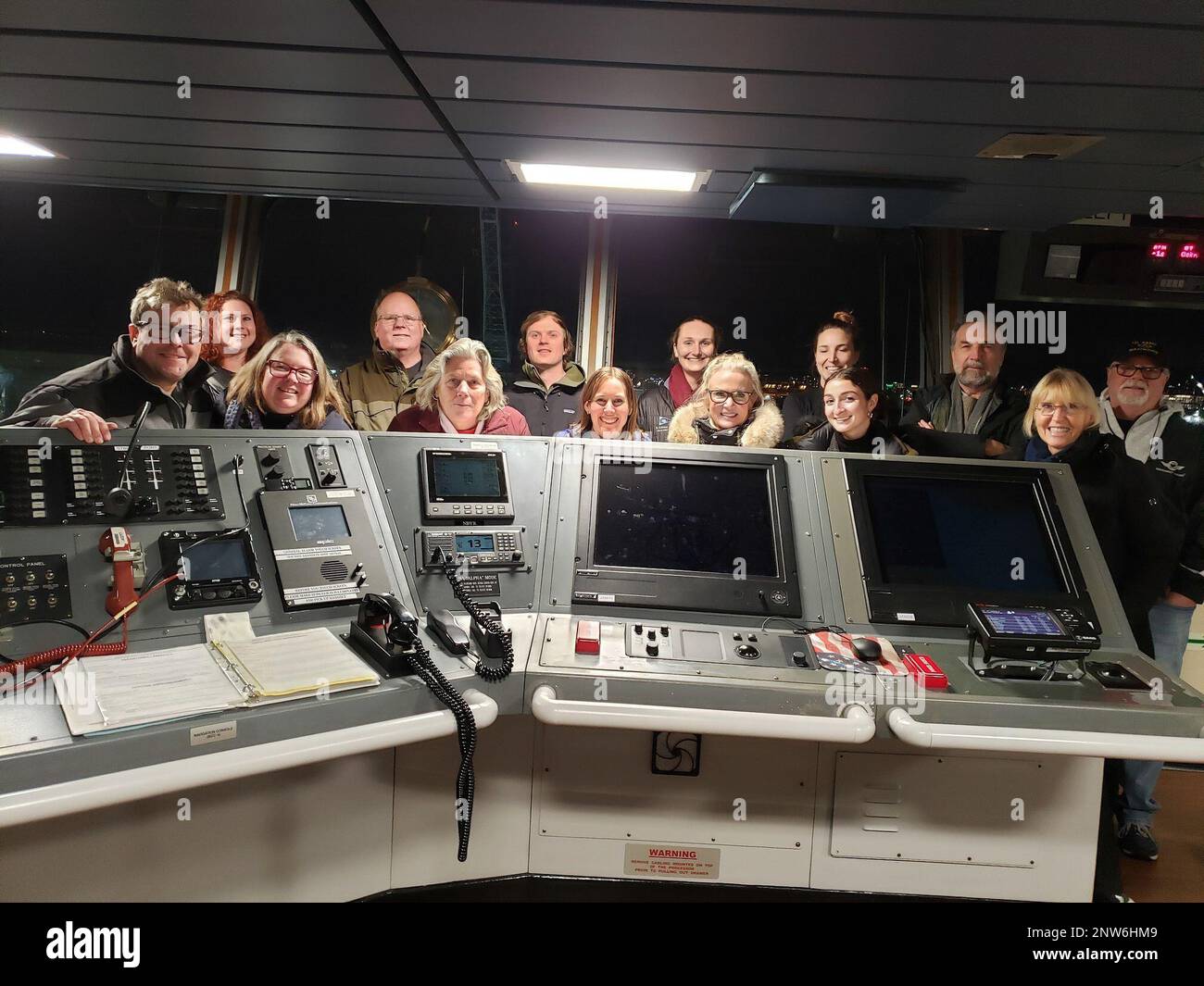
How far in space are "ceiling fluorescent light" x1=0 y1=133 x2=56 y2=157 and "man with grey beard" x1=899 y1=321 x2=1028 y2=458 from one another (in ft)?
11.6

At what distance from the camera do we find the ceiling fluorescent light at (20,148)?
252cm

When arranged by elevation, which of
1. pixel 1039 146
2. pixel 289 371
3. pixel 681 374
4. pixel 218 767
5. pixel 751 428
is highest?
pixel 1039 146

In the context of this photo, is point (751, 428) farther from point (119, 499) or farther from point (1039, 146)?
point (119, 499)

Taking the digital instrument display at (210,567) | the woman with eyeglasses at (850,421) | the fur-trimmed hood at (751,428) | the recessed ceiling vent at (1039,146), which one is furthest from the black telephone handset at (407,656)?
the recessed ceiling vent at (1039,146)

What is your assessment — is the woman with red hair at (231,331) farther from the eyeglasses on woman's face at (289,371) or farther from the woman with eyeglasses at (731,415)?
the woman with eyeglasses at (731,415)

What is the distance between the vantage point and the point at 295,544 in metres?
1.74

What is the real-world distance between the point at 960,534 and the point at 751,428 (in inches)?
37.0

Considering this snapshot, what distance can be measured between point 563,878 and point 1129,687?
148 cm

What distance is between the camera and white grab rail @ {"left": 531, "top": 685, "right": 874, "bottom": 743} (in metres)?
1.49

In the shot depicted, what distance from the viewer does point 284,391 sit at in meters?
2.35

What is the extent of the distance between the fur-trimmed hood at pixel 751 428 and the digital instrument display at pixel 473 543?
3.19ft

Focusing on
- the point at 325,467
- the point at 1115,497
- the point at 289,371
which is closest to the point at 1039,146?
the point at 1115,497
